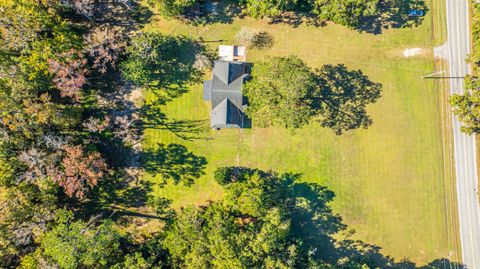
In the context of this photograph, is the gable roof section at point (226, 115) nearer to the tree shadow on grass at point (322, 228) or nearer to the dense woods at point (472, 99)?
the tree shadow on grass at point (322, 228)

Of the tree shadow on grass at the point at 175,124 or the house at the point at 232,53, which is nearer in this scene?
the house at the point at 232,53

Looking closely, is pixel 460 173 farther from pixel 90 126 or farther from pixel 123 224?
pixel 90 126

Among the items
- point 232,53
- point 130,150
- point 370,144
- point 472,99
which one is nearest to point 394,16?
point 472,99

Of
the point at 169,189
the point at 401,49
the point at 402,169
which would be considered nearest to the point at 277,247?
the point at 169,189

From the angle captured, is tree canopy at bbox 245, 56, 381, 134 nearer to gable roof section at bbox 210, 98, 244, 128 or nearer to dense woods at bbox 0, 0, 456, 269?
dense woods at bbox 0, 0, 456, 269

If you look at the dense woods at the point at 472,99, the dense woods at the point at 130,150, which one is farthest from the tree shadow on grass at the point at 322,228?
the dense woods at the point at 472,99

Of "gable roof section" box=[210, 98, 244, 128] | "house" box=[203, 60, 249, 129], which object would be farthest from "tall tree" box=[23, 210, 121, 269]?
"house" box=[203, 60, 249, 129]
